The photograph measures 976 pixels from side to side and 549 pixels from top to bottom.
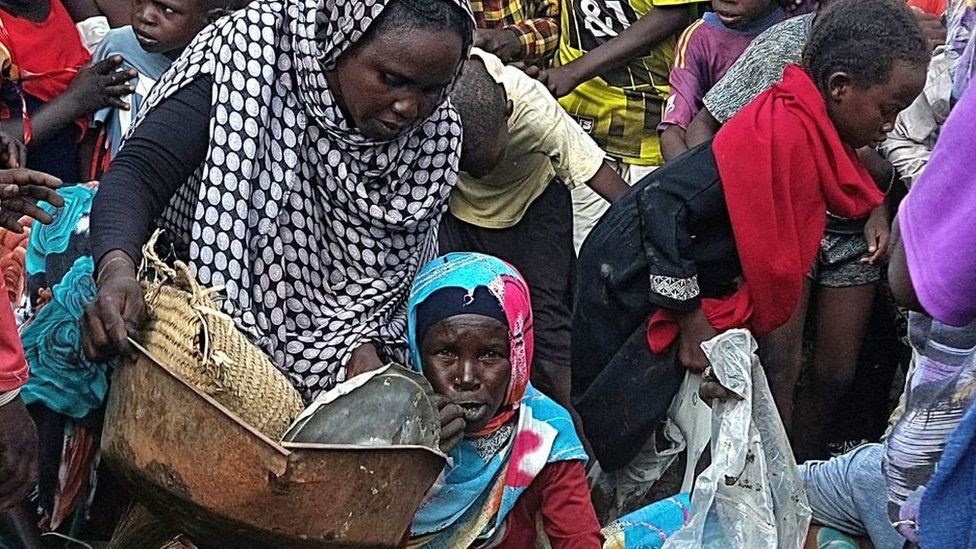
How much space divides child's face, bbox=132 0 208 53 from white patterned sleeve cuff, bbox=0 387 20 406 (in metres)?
1.93

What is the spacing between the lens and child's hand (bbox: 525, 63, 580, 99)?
4375 millimetres

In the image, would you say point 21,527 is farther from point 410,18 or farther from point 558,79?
point 558,79

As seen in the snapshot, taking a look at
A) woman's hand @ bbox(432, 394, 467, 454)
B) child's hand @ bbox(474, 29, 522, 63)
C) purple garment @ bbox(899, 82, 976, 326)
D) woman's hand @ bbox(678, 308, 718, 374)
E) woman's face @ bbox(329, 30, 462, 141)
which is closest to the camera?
purple garment @ bbox(899, 82, 976, 326)

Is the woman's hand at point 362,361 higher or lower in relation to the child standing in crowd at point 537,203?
higher

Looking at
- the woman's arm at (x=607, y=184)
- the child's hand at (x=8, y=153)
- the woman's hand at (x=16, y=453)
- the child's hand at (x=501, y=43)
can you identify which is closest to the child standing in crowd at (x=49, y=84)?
the child's hand at (x=8, y=153)

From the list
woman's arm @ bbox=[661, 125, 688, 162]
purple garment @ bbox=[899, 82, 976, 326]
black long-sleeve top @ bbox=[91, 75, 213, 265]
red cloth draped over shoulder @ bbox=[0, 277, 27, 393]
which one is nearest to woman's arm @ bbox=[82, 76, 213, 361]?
black long-sleeve top @ bbox=[91, 75, 213, 265]

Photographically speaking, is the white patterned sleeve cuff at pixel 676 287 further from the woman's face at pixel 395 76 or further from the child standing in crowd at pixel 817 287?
the woman's face at pixel 395 76

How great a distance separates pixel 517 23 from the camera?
4668 mm

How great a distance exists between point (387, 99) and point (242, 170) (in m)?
0.32

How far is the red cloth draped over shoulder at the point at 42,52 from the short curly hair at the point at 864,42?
7.82ft

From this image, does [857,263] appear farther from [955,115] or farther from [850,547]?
[955,115]

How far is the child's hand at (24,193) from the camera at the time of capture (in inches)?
105

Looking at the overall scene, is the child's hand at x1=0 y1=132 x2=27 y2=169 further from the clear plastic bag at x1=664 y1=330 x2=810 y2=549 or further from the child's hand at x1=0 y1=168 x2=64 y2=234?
the clear plastic bag at x1=664 y1=330 x2=810 y2=549

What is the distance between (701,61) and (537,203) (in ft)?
2.28
